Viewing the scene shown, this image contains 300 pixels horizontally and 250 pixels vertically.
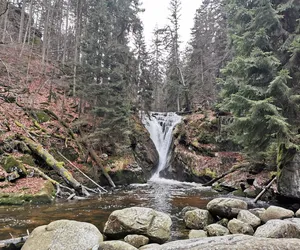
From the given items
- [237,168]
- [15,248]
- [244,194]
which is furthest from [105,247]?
[237,168]

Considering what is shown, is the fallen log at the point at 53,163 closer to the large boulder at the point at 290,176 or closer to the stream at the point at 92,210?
the stream at the point at 92,210

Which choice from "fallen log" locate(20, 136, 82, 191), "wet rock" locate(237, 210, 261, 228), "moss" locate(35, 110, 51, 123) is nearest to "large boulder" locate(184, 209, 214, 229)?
"wet rock" locate(237, 210, 261, 228)

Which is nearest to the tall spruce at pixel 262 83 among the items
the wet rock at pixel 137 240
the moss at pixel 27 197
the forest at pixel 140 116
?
the forest at pixel 140 116

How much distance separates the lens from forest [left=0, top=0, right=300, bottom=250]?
9844mm

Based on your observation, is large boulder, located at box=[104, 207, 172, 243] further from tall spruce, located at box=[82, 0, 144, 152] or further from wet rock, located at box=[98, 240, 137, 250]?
tall spruce, located at box=[82, 0, 144, 152]

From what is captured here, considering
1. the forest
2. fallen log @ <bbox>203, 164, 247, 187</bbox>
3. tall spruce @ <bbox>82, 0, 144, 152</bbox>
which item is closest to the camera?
the forest

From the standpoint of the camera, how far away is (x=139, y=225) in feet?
19.7

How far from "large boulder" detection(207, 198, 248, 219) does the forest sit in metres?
0.16

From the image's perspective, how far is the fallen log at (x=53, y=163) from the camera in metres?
11.7

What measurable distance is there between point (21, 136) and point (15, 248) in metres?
8.43

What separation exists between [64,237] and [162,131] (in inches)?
776

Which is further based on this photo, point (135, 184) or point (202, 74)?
point (202, 74)

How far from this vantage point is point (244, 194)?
39.3ft

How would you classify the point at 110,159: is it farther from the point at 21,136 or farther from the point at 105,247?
the point at 105,247
